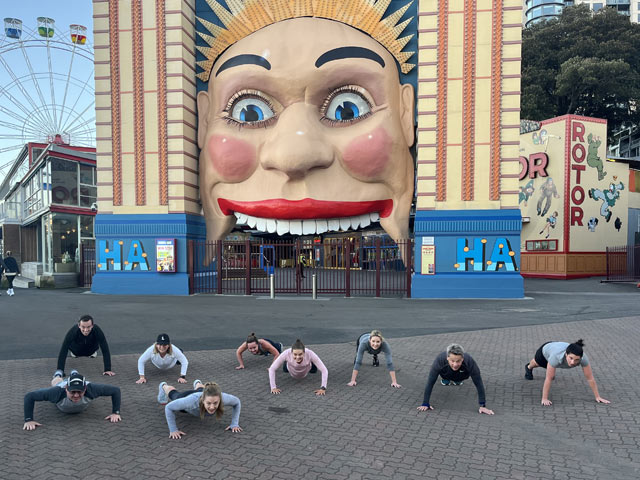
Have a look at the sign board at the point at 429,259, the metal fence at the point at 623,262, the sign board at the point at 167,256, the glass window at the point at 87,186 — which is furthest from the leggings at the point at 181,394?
the metal fence at the point at 623,262

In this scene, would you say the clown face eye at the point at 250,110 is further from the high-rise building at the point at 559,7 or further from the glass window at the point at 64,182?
the high-rise building at the point at 559,7

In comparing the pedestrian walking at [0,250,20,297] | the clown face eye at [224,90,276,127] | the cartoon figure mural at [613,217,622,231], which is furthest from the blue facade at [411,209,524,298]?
the pedestrian walking at [0,250,20,297]

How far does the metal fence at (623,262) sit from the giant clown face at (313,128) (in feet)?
50.0

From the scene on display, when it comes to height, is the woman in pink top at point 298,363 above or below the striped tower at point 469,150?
below

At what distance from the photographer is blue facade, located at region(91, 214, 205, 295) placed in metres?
17.7

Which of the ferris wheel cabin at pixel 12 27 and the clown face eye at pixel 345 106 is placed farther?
the ferris wheel cabin at pixel 12 27

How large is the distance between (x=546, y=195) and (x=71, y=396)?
27.0 m

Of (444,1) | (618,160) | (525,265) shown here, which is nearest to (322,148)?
(444,1)

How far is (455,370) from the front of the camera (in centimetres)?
554

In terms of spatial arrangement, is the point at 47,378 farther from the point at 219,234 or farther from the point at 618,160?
the point at 618,160

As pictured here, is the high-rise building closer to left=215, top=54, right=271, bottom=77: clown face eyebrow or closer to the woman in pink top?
left=215, top=54, right=271, bottom=77: clown face eyebrow

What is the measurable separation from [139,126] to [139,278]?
6150 millimetres

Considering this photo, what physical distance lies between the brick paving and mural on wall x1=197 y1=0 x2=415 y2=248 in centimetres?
1030

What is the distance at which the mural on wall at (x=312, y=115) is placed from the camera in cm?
1638
